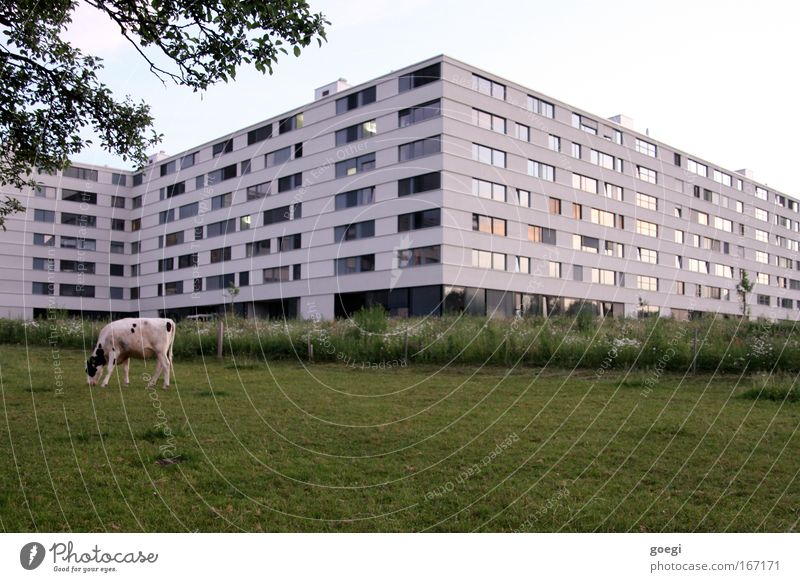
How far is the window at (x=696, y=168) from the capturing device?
75.1m

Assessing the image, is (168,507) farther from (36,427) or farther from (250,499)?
(36,427)

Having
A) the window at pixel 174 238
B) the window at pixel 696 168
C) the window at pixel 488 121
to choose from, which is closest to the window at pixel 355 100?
the window at pixel 488 121

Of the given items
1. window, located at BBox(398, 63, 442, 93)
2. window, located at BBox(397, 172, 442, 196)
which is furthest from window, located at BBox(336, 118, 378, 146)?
Result: window, located at BBox(397, 172, 442, 196)

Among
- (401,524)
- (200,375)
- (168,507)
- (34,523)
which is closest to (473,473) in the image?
(401,524)

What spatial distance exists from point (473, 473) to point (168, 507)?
4.11m

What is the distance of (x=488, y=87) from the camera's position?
5412 centimetres

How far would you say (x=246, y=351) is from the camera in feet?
86.2

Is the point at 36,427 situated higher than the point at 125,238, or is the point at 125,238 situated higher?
the point at 125,238

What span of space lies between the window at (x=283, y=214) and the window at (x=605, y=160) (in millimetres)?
29003

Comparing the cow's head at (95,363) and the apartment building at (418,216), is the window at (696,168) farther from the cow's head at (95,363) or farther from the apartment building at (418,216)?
the cow's head at (95,363)

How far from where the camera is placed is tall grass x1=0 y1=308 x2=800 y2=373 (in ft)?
66.7

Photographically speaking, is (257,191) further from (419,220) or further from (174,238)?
(419,220)

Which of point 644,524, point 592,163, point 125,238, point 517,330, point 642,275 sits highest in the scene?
point 592,163

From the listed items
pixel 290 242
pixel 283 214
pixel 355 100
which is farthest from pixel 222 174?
pixel 355 100
